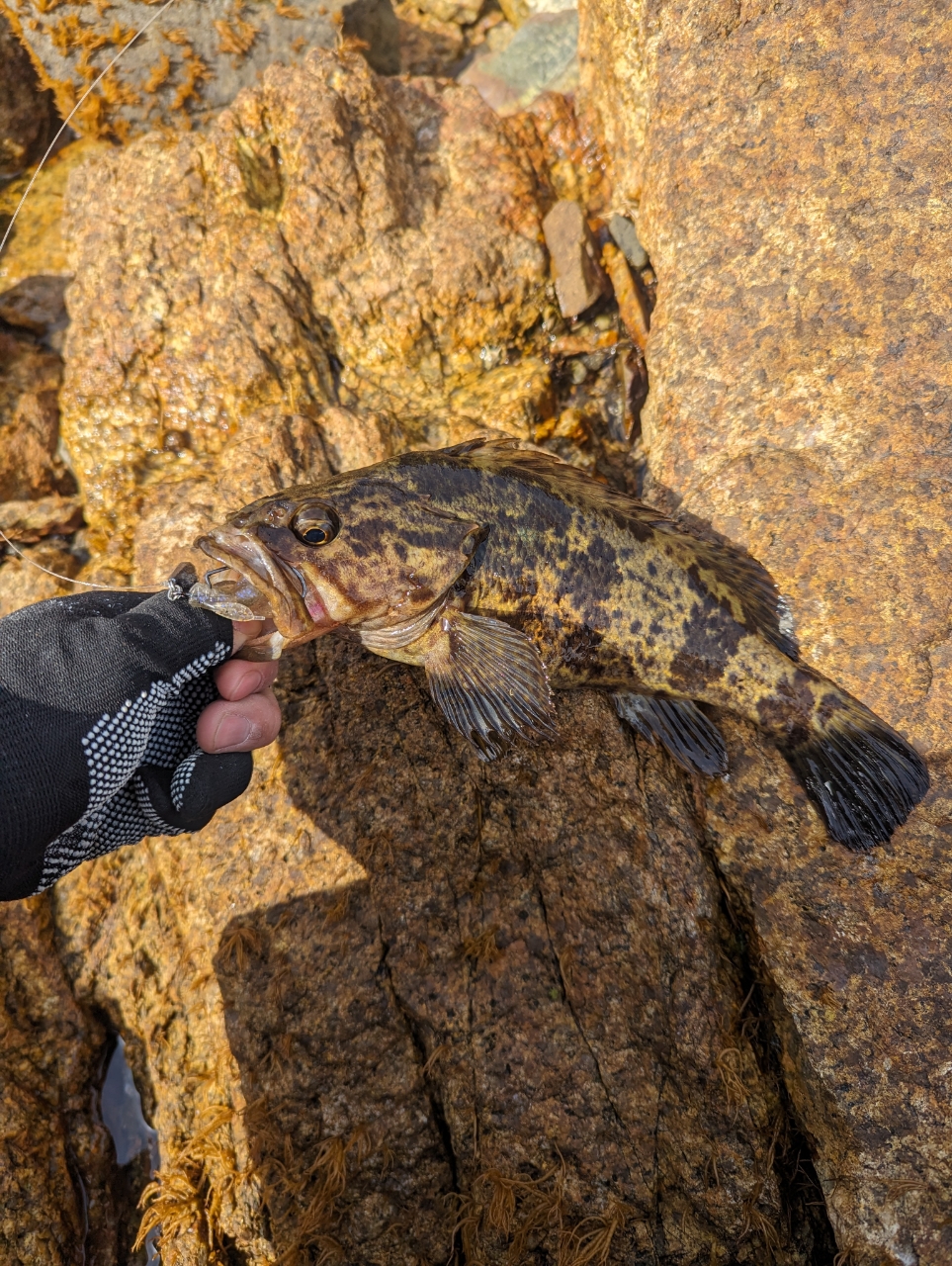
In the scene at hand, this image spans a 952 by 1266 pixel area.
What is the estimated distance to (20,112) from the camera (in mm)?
5832

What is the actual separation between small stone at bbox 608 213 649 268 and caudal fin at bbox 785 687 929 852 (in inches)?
134

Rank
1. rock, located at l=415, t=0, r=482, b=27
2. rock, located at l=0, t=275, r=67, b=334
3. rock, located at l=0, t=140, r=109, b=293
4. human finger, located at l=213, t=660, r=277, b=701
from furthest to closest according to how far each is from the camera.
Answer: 1. rock, located at l=415, t=0, r=482, b=27
2. rock, located at l=0, t=140, r=109, b=293
3. rock, located at l=0, t=275, r=67, b=334
4. human finger, located at l=213, t=660, r=277, b=701

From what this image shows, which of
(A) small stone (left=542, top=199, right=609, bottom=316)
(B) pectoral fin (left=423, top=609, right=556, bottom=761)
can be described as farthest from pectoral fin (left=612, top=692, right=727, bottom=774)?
(A) small stone (left=542, top=199, right=609, bottom=316)

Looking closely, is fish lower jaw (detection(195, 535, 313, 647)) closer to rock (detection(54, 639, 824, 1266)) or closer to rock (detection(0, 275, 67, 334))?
rock (detection(54, 639, 824, 1266))

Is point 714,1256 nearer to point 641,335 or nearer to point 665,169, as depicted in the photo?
point 641,335

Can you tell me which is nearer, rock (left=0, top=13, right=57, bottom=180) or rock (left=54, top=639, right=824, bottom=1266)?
rock (left=54, top=639, right=824, bottom=1266)

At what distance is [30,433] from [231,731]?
324 cm

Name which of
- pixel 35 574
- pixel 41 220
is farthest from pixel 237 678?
pixel 41 220

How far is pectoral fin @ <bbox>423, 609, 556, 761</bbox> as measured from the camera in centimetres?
329

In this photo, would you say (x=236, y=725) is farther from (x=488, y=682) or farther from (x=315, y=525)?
(x=488, y=682)

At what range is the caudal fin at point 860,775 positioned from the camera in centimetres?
334

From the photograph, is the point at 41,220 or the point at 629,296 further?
the point at 41,220

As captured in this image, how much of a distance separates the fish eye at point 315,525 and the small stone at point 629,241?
11.0 feet

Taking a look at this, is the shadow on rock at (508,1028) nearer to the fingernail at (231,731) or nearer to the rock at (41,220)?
the fingernail at (231,731)
